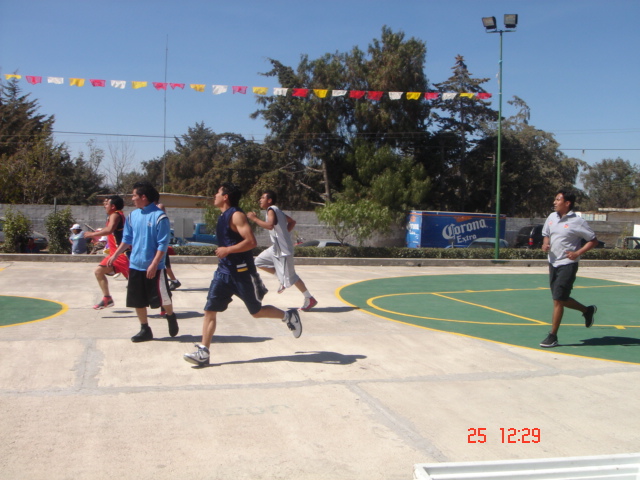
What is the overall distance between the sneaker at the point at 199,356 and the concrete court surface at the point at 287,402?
0.32 ft

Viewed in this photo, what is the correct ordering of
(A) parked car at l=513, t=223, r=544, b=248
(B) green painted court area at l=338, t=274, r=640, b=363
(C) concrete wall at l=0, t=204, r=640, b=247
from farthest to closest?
(A) parked car at l=513, t=223, r=544, b=248 < (C) concrete wall at l=0, t=204, r=640, b=247 < (B) green painted court area at l=338, t=274, r=640, b=363

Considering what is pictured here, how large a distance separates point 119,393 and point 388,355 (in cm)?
304

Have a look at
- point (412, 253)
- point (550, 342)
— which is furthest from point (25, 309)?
point (412, 253)

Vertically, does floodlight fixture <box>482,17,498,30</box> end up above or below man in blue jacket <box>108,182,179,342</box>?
above

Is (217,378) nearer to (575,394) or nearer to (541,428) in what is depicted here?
(541,428)

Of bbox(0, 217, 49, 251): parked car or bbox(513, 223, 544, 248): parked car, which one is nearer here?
bbox(0, 217, 49, 251): parked car

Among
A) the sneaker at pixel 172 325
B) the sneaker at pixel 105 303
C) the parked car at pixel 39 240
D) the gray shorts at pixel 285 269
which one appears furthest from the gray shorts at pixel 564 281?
the parked car at pixel 39 240

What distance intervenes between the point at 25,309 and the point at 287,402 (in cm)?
580

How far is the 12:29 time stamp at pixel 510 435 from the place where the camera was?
14.7 feet

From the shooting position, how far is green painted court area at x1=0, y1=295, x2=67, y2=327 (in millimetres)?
8392

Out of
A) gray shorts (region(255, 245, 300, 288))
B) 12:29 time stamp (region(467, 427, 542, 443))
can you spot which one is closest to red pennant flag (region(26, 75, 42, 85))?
gray shorts (region(255, 245, 300, 288))

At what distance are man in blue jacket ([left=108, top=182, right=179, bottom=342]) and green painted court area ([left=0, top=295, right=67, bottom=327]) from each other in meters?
2.25

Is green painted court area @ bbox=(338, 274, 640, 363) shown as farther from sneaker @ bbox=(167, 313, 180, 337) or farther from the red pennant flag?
the red pennant flag

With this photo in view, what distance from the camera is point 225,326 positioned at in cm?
838
